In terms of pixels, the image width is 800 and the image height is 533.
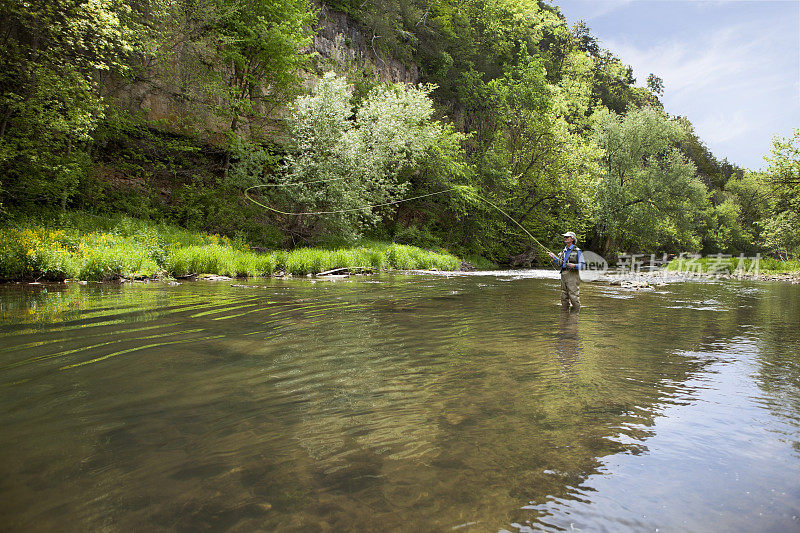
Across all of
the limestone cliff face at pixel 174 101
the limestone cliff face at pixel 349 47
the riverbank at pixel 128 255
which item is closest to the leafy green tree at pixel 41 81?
the riverbank at pixel 128 255

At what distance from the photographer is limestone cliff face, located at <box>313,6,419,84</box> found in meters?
31.9

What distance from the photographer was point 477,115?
135 feet

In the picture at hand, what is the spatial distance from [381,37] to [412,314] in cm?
3247

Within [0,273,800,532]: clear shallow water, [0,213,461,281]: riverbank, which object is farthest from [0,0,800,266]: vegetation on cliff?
[0,273,800,532]: clear shallow water

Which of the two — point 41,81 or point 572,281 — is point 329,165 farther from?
point 572,281

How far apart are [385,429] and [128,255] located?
12.7m

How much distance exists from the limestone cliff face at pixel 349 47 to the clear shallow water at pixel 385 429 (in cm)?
2895

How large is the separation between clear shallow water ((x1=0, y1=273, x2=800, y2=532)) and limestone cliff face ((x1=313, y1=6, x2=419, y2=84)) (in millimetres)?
28947

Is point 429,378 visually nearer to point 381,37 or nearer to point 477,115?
point 381,37

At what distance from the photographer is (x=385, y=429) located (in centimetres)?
347

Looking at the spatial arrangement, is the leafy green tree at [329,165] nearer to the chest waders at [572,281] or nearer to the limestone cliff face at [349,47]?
the limestone cliff face at [349,47]

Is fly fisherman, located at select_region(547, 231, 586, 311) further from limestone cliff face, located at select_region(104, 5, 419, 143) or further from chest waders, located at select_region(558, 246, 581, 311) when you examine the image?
limestone cliff face, located at select_region(104, 5, 419, 143)

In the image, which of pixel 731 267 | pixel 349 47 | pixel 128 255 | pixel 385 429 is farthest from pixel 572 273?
pixel 731 267

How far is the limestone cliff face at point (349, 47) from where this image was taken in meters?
31.9
